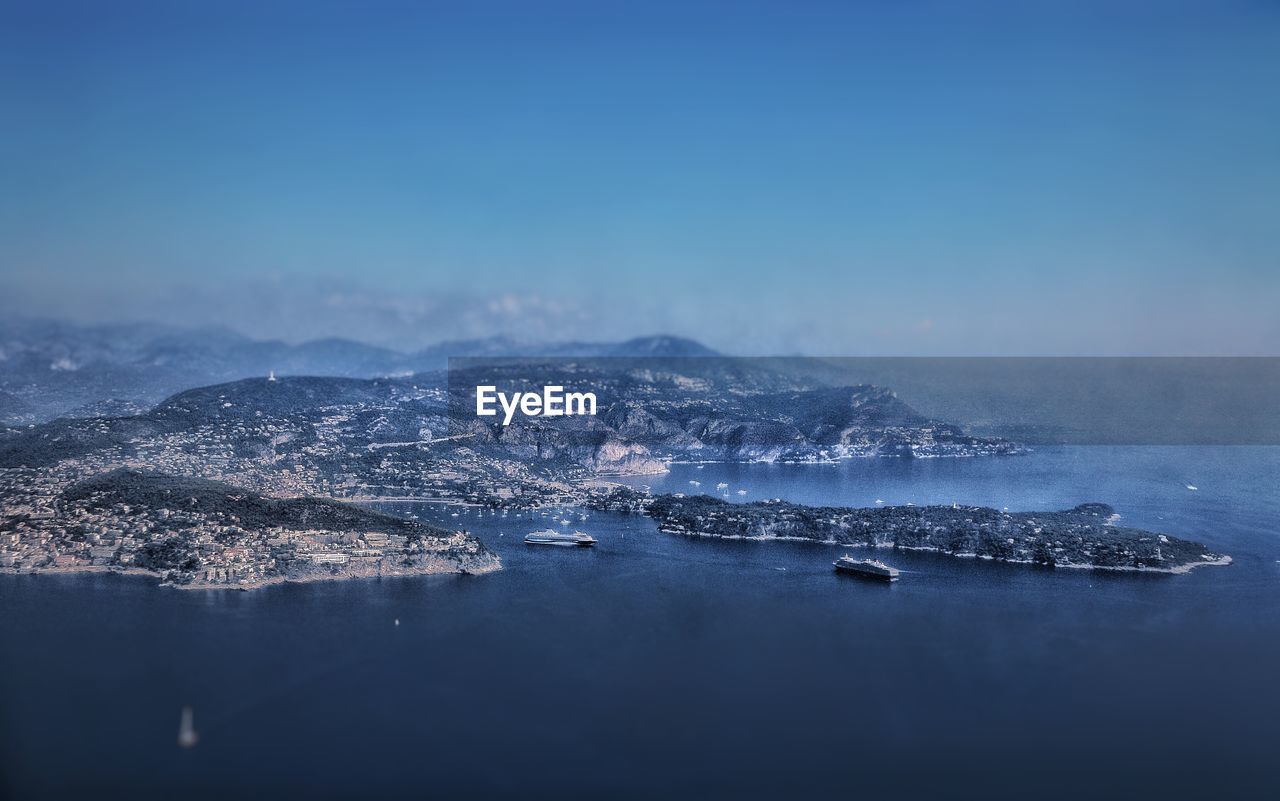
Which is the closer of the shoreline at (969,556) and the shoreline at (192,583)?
→ the shoreline at (192,583)

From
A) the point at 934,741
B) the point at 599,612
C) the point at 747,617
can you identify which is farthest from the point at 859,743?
the point at 599,612

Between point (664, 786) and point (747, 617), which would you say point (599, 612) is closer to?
point (747, 617)

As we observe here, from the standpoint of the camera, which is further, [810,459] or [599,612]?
[810,459]

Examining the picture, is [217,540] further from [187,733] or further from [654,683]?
[654,683]

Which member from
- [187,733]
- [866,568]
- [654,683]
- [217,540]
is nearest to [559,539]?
[866,568]

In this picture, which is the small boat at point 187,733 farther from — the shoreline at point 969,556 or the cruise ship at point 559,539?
the shoreline at point 969,556

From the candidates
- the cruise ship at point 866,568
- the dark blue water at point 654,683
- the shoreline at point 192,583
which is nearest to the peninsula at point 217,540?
the shoreline at point 192,583
